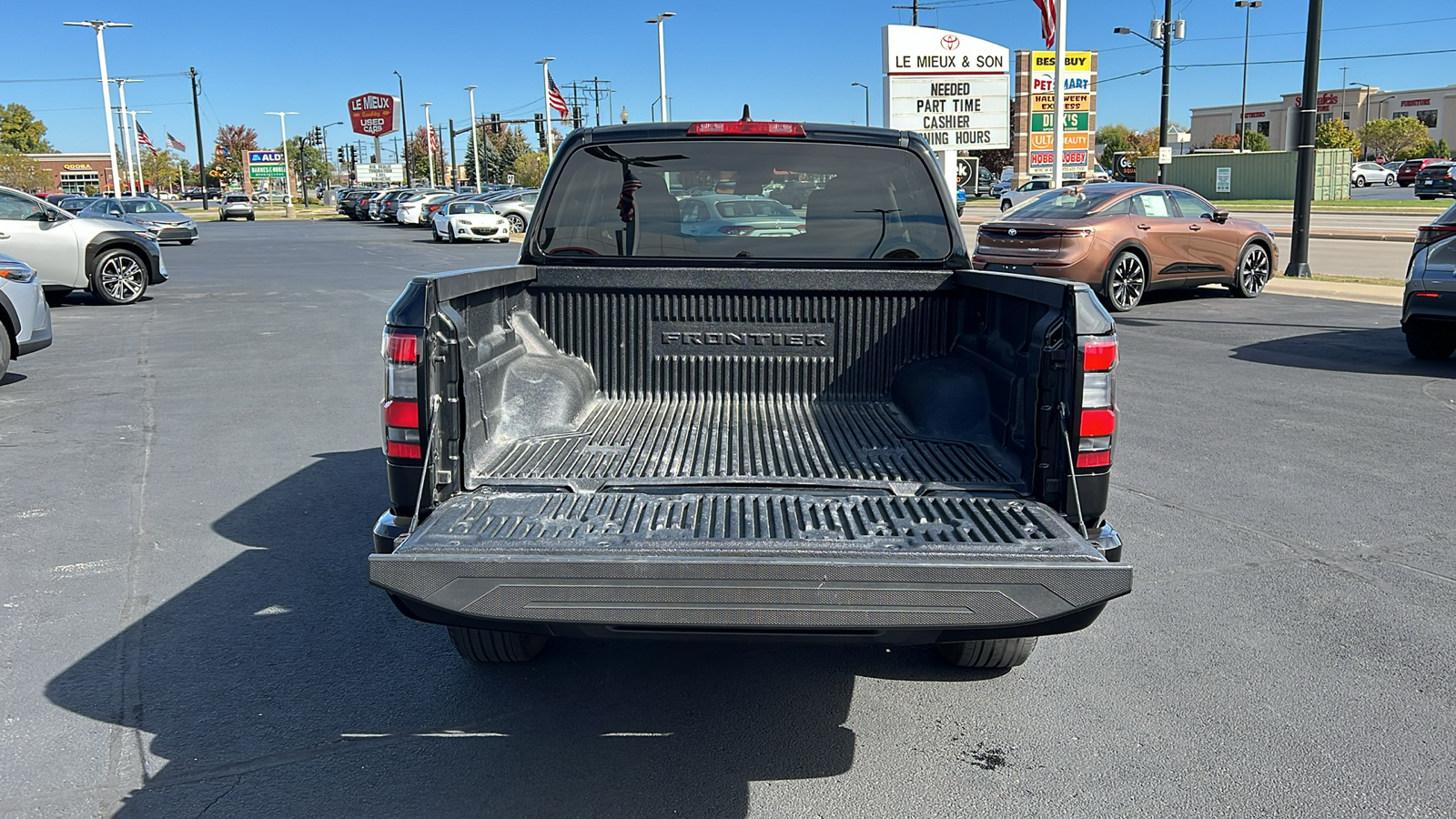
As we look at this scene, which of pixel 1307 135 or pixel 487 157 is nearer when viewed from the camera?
pixel 1307 135

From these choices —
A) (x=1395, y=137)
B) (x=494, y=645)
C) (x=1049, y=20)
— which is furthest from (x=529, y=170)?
(x=494, y=645)

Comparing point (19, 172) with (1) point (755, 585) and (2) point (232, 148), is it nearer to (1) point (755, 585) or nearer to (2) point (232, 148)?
(2) point (232, 148)

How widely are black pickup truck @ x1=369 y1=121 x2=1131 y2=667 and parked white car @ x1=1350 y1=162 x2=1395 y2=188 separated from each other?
72.9 m

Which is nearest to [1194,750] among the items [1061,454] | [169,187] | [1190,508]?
[1061,454]

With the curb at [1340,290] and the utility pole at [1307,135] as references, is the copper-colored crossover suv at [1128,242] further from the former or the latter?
the utility pole at [1307,135]

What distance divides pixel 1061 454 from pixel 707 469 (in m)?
1.07

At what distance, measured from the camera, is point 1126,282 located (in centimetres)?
1431

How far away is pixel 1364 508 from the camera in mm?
5797

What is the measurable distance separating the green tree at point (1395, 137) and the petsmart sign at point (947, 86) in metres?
86.6

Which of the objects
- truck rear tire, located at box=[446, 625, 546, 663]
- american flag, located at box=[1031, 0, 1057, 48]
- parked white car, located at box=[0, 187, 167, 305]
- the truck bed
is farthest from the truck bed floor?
american flag, located at box=[1031, 0, 1057, 48]

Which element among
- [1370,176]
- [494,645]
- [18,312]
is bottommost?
[494,645]

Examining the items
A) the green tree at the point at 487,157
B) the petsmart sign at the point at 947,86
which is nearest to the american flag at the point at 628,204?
the petsmart sign at the point at 947,86

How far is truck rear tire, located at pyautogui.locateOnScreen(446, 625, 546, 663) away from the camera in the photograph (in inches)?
147

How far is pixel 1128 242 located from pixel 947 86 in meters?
8.60
